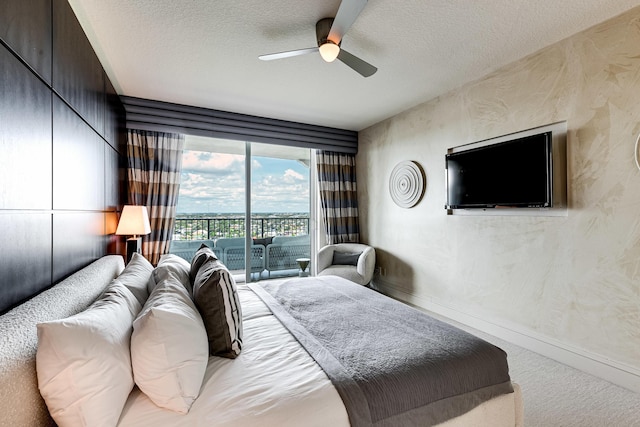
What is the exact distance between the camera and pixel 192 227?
4.33 meters

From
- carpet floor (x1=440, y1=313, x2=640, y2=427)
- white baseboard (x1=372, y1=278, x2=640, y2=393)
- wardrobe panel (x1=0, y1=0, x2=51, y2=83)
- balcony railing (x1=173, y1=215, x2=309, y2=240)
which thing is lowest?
carpet floor (x1=440, y1=313, x2=640, y2=427)

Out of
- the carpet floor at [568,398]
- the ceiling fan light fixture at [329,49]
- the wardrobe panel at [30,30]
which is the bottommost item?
the carpet floor at [568,398]

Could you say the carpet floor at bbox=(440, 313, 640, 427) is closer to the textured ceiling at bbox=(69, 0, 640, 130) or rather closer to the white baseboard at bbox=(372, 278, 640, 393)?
the white baseboard at bbox=(372, 278, 640, 393)

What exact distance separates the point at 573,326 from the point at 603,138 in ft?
4.87

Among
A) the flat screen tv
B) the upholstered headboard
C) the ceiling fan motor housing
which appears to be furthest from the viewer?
the flat screen tv

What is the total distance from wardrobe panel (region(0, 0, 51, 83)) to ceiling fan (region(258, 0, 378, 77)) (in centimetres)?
131

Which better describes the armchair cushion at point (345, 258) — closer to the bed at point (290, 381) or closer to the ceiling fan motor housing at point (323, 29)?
the bed at point (290, 381)

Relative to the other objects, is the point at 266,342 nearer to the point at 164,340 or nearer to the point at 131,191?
the point at 164,340

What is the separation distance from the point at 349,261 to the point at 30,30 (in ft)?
13.0

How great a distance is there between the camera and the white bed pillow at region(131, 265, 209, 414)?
3.51 feet

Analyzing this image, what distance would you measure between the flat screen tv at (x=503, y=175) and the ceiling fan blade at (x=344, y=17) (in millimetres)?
1841

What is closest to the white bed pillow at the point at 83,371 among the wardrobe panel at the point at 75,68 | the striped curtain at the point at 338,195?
the wardrobe panel at the point at 75,68

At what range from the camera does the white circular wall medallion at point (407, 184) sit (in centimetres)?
389

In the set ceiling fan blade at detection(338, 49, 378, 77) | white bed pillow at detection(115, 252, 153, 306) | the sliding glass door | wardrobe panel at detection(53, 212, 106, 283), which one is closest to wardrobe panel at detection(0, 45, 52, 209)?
wardrobe panel at detection(53, 212, 106, 283)
